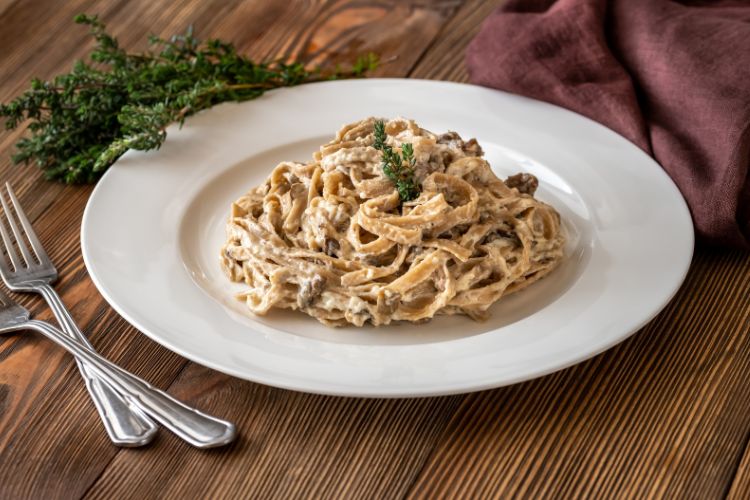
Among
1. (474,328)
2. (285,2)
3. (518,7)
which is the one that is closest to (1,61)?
(285,2)

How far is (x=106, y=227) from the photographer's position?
3650mm

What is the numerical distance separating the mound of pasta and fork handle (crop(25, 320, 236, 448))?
0.48 m

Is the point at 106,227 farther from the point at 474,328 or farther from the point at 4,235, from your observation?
the point at 474,328

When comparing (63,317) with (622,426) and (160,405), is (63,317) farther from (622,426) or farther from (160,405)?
(622,426)

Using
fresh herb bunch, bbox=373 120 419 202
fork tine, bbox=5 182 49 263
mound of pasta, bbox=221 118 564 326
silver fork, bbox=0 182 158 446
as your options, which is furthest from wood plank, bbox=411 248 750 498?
fork tine, bbox=5 182 49 263

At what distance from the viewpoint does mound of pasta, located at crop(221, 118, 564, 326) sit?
3.27m

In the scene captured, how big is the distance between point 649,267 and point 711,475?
0.84 metres

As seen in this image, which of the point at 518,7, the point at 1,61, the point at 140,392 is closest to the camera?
the point at 140,392

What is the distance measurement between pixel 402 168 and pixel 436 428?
102 centimetres

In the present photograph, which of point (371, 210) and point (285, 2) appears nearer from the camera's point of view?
point (371, 210)

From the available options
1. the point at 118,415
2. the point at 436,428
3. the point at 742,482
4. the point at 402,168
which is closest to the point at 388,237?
the point at 402,168

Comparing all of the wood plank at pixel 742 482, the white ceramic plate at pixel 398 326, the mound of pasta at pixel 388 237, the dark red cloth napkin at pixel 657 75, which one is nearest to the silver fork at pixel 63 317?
the white ceramic plate at pixel 398 326

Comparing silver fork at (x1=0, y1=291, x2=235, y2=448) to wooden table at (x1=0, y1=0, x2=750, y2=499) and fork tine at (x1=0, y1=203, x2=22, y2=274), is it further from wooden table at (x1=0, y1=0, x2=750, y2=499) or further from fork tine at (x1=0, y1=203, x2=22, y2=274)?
fork tine at (x1=0, y1=203, x2=22, y2=274)

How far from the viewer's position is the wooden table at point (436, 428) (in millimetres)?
2844
